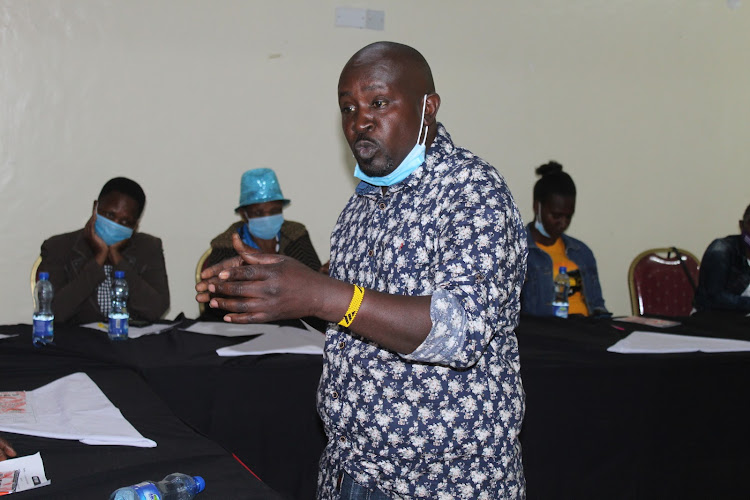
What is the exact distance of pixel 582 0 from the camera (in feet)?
16.5

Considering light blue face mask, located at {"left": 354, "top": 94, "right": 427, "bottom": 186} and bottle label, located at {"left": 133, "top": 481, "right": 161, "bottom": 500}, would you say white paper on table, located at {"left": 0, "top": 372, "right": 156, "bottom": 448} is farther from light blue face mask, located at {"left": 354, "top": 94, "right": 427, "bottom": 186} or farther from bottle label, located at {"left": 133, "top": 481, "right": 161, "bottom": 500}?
light blue face mask, located at {"left": 354, "top": 94, "right": 427, "bottom": 186}

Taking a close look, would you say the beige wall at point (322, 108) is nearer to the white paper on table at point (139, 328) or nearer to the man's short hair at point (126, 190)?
the man's short hair at point (126, 190)

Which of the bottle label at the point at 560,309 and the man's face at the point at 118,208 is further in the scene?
the bottle label at the point at 560,309

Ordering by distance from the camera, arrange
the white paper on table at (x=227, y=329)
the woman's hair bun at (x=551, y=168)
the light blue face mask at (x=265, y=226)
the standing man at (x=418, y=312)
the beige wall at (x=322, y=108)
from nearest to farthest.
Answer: the standing man at (x=418, y=312)
the white paper on table at (x=227, y=329)
the light blue face mask at (x=265, y=226)
the beige wall at (x=322, y=108)
the woman's hair bun at (x=551, y=168)

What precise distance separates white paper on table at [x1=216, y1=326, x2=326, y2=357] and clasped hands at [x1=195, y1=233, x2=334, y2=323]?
4.60 ft

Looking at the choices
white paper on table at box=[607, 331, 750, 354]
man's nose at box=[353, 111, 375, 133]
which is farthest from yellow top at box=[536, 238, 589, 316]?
man's nose at box=[353, 111, 375, 133]

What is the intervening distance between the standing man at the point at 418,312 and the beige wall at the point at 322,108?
3124 mm

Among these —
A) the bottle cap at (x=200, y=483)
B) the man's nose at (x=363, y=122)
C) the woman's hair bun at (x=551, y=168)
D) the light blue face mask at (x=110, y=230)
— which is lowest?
the bottle cap at (x=200, y=483)

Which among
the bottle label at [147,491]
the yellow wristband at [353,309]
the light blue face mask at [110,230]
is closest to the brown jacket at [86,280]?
the light blue face mask at [110,230]

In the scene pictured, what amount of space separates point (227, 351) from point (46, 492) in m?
1.35

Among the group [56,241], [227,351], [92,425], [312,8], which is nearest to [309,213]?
[312,8]

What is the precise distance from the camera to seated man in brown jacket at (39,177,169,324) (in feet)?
10.4

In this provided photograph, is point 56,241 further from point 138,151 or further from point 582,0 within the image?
point 582,0

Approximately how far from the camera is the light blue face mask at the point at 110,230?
3.16 meters
